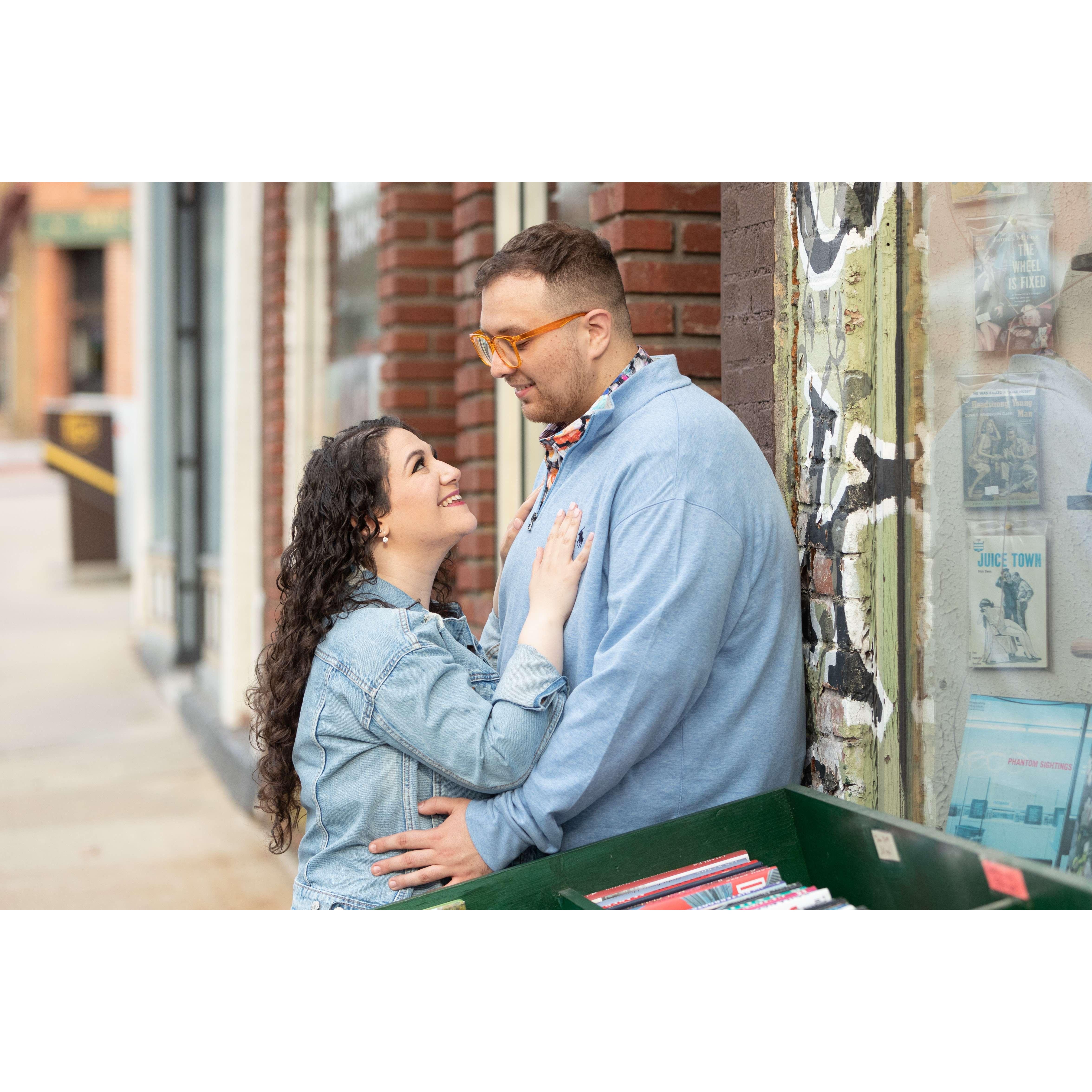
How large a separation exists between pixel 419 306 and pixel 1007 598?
3483 mm

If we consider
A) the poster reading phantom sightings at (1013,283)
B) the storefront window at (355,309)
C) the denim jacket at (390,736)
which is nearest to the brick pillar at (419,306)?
the storefront window at (355,309)

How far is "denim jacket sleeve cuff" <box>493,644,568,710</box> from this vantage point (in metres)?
2.27

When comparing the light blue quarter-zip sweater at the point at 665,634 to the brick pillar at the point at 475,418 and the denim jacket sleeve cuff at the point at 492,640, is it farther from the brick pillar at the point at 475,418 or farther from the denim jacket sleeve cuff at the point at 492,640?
the brick pillar at the point at 475,418

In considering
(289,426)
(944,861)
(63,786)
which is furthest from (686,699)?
(63,786)

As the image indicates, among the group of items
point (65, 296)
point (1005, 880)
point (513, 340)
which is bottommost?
point (1005, 880)

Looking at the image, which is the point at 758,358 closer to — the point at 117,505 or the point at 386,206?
the point at 386,206

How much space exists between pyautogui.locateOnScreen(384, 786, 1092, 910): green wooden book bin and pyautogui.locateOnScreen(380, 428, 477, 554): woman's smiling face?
72 cm

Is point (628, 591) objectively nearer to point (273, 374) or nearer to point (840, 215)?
point (840, 215)

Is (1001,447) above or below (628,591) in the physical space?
above

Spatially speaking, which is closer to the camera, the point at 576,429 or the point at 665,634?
the point at 665,634

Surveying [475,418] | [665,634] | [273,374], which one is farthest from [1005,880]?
[273,374]

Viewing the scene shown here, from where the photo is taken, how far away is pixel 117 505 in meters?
14.3

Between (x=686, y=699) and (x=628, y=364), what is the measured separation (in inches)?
30.5

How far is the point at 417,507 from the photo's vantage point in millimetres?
2531
